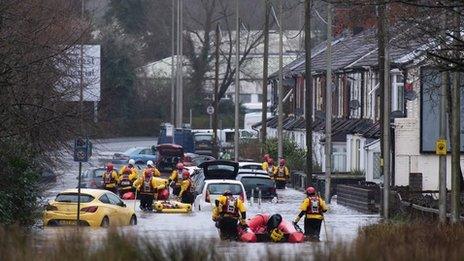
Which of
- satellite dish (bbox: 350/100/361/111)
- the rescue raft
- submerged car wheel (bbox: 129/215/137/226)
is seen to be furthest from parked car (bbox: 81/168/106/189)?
submerged car wheel (bbox: 129/215/137/226)

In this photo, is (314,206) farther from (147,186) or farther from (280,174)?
(280,174)

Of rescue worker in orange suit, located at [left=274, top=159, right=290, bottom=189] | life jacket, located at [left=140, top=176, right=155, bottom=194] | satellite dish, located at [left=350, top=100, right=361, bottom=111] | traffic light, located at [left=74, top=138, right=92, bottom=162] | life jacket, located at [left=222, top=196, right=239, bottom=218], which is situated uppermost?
satellite dish, located at [left=350, top=100, right=361, bottom=111]

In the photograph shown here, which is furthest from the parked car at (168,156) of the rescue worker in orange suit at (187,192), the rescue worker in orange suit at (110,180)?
the rescue worker in orange suit at (187,192)

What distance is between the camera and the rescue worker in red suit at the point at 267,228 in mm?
28897

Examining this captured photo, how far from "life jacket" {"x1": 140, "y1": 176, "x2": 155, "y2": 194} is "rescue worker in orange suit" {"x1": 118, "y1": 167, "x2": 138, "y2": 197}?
3.98 metres

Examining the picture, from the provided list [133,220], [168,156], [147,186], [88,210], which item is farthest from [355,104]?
[88,210]

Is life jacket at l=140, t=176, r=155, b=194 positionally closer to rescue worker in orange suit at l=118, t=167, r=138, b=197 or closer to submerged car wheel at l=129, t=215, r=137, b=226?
rescue worker in orange suit at l=118, t=167, r=138, b=197

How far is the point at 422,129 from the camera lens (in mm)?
50312

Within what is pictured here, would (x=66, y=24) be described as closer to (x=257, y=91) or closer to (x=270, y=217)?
(x=270, y=217)

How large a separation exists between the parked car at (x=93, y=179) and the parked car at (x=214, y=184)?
4268 millimetres

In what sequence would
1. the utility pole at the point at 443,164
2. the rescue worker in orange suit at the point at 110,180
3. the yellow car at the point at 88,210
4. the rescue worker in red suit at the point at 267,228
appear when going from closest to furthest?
the rescue worker in red suit at the point at 267,228 < the utility pole at the point at 443,164 < the yellow car at the point at 88,210 < the rescue worker in orange suit at the point at 110,180

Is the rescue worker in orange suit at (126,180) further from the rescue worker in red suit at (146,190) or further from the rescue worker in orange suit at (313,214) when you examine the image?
the rescue worker in orange suit at (313,214)

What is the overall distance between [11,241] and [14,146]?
1557 centimetres

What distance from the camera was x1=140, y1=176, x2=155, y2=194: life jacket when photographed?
4146 centimetres
